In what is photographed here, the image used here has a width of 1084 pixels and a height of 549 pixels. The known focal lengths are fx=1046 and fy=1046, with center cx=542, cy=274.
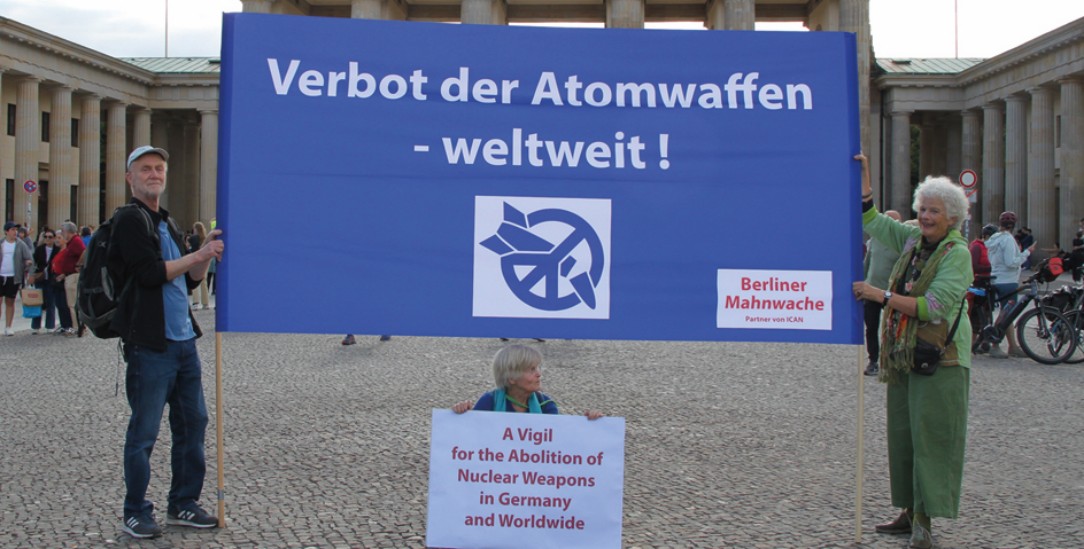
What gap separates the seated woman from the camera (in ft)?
14.4

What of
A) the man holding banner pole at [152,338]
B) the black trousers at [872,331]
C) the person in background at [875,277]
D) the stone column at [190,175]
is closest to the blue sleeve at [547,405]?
the man holding banner pole at [152,338]

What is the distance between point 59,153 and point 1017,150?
155 ft

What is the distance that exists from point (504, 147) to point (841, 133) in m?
1.58

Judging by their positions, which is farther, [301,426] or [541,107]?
[301,426]

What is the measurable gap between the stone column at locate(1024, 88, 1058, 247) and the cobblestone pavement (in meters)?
38.8

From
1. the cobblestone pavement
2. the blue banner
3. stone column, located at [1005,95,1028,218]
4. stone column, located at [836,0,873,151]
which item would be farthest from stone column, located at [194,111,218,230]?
the blue banner

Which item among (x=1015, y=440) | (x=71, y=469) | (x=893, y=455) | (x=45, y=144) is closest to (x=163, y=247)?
(x=71, y=469)

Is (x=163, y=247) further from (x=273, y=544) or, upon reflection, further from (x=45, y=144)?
(x=45, y=144)

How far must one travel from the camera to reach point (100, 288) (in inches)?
193

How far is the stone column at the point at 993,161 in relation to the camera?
5406 centimetres

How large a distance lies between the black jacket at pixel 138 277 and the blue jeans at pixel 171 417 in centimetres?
9

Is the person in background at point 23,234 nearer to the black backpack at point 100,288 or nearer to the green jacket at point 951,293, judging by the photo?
the black backpack at point 100,288

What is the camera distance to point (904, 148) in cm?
5766

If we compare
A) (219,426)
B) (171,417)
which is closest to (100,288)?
(171,417)
